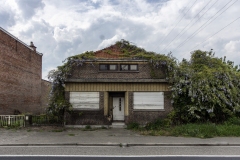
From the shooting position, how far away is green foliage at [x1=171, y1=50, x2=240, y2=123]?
14.6 m

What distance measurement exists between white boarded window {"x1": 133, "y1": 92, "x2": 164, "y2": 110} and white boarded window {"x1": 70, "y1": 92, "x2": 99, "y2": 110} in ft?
8.74

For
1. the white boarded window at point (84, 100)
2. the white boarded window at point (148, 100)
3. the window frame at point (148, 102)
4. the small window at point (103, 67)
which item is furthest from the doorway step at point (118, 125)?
the small window at point (103, 67)

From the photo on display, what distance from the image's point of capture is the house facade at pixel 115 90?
1569 centimetres

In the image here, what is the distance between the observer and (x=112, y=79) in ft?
51.5

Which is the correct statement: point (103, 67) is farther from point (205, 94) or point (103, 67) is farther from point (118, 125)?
point (205, 94)

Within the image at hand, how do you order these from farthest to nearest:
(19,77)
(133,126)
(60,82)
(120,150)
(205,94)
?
1. (19,77)
2. (60,82)
3. (133,126)
4. (205,94)
5. (120,150)

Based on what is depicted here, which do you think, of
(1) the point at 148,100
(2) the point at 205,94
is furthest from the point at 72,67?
(2) the point at 205,94

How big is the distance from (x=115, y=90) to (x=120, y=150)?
699cm

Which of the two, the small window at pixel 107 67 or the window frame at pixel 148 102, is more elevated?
the small window at pixel 107 67

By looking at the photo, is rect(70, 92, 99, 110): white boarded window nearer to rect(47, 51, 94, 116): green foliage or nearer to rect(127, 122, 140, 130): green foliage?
rect(47, 51, 94, 116): green foliage

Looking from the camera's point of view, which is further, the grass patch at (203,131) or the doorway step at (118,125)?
the doorway step at (118,125)

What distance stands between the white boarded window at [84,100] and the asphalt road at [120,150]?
5.96m

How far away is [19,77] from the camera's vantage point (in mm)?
22594

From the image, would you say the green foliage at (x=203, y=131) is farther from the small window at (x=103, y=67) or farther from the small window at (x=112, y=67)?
the small window at (x=103, y=67)
